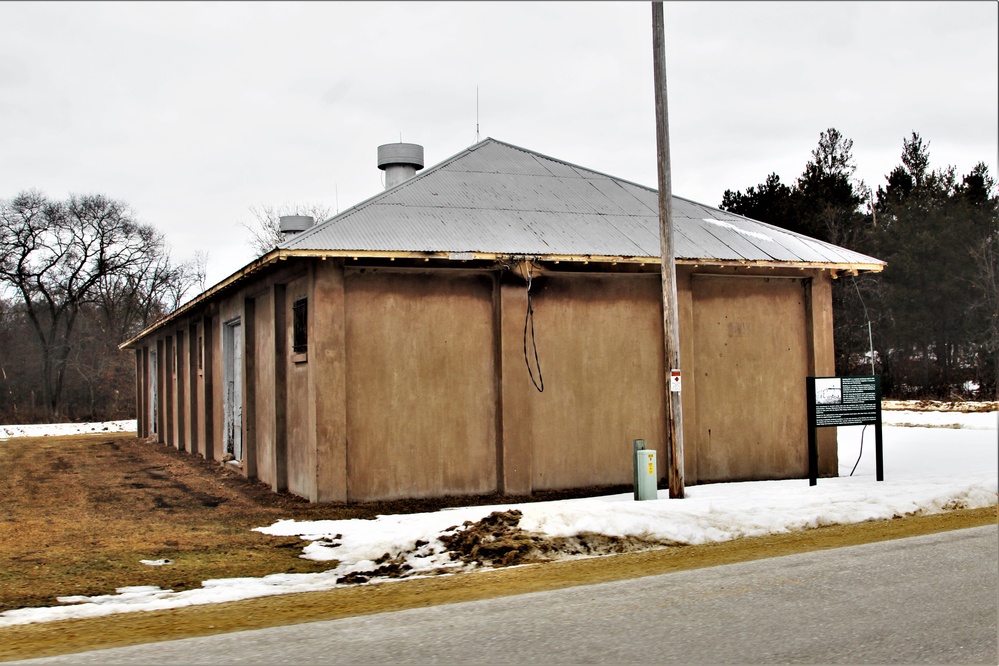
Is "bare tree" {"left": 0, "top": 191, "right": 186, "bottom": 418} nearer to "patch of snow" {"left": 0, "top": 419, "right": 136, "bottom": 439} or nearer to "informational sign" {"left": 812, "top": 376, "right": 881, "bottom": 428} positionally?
"patch of snow" {"left": 0, "top": 419, "right": 136, "bottom": 439}

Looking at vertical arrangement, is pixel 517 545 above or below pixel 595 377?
below

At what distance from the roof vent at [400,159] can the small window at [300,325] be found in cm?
531

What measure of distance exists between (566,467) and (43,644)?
348 inches

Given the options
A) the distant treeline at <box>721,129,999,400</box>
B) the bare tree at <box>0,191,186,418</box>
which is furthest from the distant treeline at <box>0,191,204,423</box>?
the distant treeline at <box>721,129,999,400</box>

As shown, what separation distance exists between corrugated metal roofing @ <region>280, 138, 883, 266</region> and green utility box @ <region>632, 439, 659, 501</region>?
2.98m

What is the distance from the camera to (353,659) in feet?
17.9

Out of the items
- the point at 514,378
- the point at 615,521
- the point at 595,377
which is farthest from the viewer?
the point at 595,377

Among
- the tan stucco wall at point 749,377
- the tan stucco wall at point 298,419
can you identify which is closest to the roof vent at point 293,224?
the tan stucco wall at point 298,419

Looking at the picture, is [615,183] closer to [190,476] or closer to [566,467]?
[566,467]

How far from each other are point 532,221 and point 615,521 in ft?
19.1

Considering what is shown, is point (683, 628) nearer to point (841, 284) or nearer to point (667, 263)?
point (667, 263)

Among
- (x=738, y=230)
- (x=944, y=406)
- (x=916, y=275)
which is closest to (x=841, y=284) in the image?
(x=916, y=275)

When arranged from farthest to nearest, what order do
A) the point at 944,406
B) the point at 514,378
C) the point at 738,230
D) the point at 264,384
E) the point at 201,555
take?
the point at 944,406 → the point at 738,230 → the point at 264,384 → the point at 514,378 → the point at 201,555

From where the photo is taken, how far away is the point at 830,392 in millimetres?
13688
